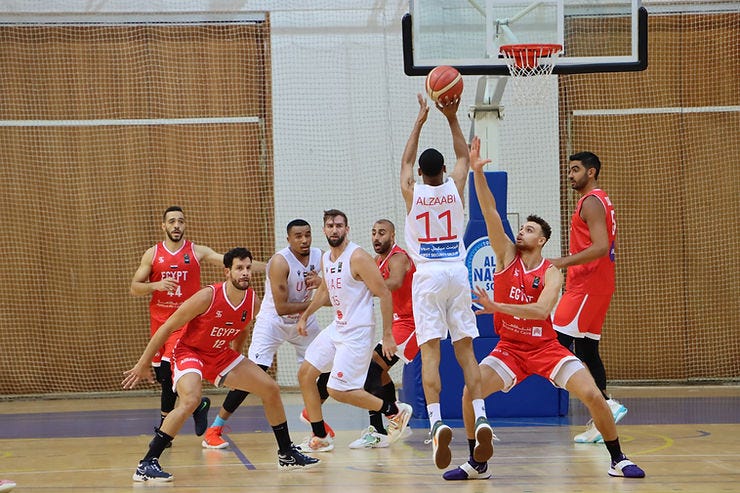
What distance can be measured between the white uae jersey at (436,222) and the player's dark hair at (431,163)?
3.6 inches

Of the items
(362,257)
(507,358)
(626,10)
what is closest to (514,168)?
(626,10)

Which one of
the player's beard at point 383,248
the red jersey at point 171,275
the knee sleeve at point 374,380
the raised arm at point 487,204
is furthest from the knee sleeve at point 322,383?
the raised arm at point 487,204

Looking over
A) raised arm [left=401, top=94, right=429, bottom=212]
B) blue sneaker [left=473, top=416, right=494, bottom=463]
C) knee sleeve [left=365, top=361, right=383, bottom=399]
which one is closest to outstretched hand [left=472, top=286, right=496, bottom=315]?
blue sneaker [left=473, top=416, right=494, bottom=463]

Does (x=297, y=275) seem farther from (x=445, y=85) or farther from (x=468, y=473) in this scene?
(x=468, y=473)

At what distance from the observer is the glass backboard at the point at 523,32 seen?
30.7ft

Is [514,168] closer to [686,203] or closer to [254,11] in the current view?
[686,203]

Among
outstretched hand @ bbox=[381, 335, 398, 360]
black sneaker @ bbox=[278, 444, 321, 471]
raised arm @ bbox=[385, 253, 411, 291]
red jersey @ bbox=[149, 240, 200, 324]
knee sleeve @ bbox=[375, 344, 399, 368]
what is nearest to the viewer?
black sneaker @ bbox=[278, 444, 321, 471]

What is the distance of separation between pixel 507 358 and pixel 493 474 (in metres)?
0.77

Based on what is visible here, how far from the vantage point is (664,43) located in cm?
1253

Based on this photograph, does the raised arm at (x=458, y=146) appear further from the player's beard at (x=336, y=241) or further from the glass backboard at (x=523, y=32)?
the glass backboard at (x=523, y=32)

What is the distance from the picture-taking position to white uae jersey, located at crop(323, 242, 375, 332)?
7855 millimetres

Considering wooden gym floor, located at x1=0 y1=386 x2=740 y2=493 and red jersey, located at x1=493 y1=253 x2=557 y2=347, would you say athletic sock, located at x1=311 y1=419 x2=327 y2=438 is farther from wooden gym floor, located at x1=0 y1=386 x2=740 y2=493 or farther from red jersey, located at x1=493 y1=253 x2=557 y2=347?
red jersey, located at x1=493 y1=253 x2=557 y2=347

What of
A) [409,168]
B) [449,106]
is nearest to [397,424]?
[409,168]

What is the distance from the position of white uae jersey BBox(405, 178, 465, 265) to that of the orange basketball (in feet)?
1.84
